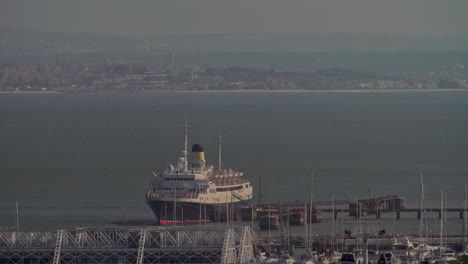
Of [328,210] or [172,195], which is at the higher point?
[172,195]

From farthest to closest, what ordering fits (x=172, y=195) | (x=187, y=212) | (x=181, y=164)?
(x=181, y=164)
(x=172, y=195)
(x=187, y=212)

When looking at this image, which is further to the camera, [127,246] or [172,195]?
[172,195]

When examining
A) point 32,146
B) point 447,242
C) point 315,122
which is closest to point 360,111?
point 315,122

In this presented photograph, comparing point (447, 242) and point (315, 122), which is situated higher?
point (315, 122)

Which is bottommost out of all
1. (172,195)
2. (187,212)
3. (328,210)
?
(187,212)

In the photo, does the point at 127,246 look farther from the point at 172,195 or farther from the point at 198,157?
the point at 198,157

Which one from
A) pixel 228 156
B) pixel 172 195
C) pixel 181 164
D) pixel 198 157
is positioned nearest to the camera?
pixel 172 195

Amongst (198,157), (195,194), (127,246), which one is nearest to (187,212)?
(195,194)

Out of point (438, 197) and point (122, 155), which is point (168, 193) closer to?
point (438, 197)
